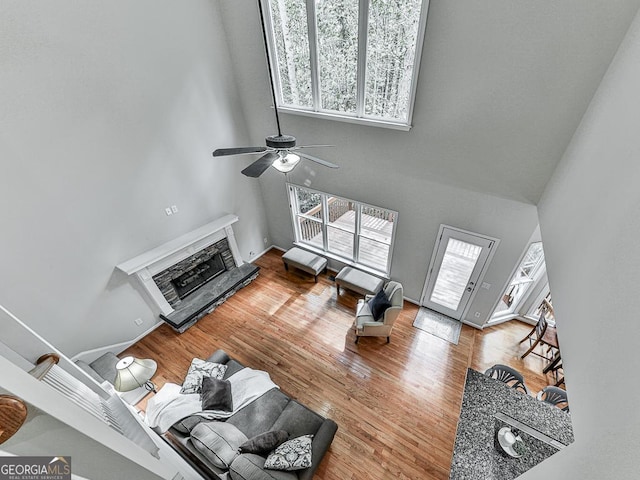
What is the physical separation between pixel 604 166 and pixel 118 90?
510 centimetres

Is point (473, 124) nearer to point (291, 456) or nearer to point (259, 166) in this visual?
point (259, 166)

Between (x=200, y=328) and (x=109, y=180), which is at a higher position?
(x=109, y=180)

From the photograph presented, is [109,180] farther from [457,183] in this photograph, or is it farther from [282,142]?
[457,183]

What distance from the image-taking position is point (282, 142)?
2.33 m

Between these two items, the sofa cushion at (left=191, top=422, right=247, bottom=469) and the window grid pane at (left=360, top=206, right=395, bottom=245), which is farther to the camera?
the window grid pane at (left=360, top=206, right=395, bottom=245)

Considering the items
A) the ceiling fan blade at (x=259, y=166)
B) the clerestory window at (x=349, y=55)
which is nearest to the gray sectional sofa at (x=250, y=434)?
the ceiling fan blade at (x=259, y=166)

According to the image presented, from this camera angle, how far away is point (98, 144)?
340 cm

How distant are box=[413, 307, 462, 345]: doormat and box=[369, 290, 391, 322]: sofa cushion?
3.12 ft

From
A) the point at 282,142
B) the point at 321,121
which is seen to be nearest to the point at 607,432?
the point at 282,142

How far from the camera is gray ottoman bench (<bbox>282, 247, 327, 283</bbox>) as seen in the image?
18.5 feet

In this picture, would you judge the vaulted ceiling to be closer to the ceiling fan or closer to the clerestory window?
the clerestory window

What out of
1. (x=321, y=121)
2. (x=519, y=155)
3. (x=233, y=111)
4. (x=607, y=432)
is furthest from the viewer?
(x=233, y=111)

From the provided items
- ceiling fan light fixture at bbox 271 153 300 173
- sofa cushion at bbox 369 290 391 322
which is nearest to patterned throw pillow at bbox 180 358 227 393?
sofa cushion at bbox 369 290 391 322

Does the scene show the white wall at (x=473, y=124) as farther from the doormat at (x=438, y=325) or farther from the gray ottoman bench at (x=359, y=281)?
the gray ottoman bench at (x=359, y=281)
